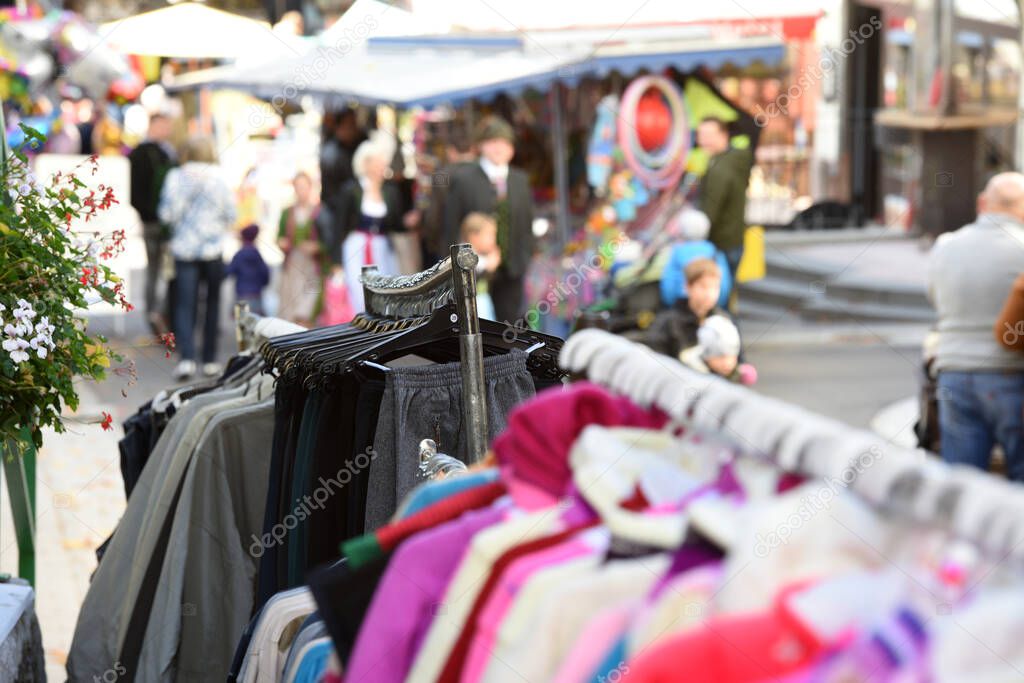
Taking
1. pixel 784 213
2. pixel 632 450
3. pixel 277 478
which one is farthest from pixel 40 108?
pixel 632 450

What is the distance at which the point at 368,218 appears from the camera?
33.6 feet

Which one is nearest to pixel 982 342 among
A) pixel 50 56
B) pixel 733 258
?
pixel 733 258

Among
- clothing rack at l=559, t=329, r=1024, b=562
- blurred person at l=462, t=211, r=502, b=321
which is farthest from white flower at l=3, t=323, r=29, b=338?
blurred person at l=462, t=211, r=502, b=321

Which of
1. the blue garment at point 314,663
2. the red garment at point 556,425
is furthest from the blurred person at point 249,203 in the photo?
the red garment at point 556,425

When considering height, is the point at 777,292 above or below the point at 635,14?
below

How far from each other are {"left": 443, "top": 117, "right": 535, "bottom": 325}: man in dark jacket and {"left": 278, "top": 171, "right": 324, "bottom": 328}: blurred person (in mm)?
1444

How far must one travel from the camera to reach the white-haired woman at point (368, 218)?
1013 cm

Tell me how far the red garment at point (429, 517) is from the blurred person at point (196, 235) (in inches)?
311

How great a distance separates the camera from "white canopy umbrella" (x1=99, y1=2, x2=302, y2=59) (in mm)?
13219

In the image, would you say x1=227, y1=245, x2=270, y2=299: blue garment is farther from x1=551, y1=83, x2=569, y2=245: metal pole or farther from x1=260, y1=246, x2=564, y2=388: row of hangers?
x1=260, y1=246, x2=564, y2=388: row of hangers

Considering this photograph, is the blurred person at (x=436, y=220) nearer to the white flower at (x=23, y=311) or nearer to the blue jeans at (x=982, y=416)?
the blue jeans at (x=982, y=416)

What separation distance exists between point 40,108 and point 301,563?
15.9 m

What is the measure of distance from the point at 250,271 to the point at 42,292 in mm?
7063

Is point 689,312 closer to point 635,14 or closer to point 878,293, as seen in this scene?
point 635,14
